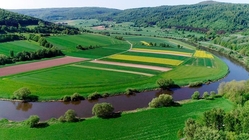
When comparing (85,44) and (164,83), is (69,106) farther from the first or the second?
(85,44)

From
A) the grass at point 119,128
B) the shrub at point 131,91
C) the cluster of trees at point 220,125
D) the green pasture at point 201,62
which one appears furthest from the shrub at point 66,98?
the green pasture at point 201,62

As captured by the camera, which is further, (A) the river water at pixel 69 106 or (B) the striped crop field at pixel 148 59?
(B) the striped crop field at pixel 148 59

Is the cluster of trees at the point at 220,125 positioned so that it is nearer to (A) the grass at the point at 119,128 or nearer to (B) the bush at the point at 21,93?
(A) the grass at the point at 119,128

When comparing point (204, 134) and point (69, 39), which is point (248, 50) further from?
point (204, 134)

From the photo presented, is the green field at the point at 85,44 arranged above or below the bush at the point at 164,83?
above

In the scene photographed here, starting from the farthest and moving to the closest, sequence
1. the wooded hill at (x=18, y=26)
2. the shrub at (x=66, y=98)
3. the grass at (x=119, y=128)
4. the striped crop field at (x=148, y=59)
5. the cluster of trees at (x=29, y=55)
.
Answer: the wooded hill at (x=18, y=26)
the striped crop field at (x=148, y=59)
the cluster of trees at (x=29, y=55)
the shrub at (x=66, y=98)
the grass at (x=119, y=128)

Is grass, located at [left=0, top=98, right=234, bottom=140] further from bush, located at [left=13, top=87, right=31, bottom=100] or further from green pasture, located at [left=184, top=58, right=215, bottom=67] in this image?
green pasture, located at [left=184, top=58, right=215, bottom=67]

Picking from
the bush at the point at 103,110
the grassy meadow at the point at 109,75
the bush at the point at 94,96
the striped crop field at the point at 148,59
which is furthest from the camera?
the striped crop field at the point at 148,59
